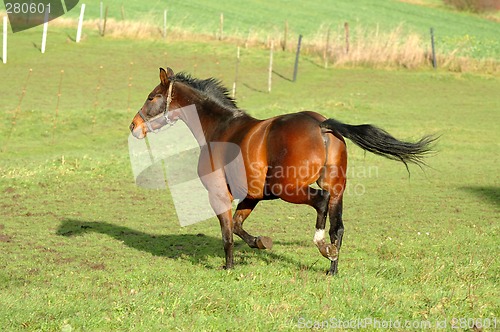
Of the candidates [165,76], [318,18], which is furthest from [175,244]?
[318,18]

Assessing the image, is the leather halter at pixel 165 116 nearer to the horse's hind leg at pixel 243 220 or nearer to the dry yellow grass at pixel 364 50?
the horse's hind leg at pixel 243 220

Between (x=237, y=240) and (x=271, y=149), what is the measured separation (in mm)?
3083

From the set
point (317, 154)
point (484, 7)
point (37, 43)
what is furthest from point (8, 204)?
point (484, 7)

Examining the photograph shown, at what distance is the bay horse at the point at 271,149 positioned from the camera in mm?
8625

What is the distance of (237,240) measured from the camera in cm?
1162

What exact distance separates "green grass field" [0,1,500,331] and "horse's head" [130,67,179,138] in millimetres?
1727

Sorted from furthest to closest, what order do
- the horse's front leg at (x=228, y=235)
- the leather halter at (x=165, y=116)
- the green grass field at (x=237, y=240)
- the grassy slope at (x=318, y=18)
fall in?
1. the grassy slope at (x=318, y=18)
2. the leather halter at (x=165, y=116)
3. the horse's front leg at (x=228, y=235)
4. the green grass field at (x=237, y=240)

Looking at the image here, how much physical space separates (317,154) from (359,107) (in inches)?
733

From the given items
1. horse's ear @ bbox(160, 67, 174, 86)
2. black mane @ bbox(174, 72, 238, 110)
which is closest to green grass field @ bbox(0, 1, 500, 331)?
black mane @ bbox(174, 72, 238, 110)

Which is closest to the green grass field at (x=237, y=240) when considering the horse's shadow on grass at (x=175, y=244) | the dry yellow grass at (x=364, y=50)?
the horse's shadow on grass at (x=175, y=244)

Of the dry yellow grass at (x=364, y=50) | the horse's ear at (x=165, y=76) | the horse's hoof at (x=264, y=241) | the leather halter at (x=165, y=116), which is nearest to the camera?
the horse's hoof at (x=264, y=241)

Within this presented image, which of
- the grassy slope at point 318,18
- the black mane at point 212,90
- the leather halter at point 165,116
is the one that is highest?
the black mane at point 212,90

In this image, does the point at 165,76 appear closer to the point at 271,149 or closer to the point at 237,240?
the point at 271,149

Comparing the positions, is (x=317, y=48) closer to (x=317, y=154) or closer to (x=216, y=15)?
(x=216, y=15)
